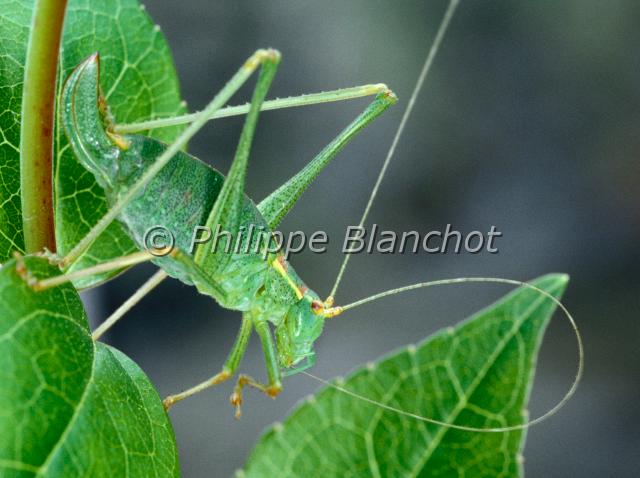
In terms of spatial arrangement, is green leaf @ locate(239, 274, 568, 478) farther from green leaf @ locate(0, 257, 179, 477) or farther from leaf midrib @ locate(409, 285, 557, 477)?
green leaf @ locate(0, 257, 179, 477)

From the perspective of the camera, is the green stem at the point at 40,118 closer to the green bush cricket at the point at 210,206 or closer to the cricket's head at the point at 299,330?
the green bush cricket at the point at 210,206

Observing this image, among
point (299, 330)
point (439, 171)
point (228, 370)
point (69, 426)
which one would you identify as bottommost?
point (69, 426)

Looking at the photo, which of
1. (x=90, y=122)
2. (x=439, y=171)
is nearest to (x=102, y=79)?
(x=90, y=122)

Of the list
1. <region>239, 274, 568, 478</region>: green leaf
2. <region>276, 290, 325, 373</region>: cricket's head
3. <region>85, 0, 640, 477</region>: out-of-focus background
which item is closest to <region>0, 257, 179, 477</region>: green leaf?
<region>239, 274, 568, 478</region>: green leaf

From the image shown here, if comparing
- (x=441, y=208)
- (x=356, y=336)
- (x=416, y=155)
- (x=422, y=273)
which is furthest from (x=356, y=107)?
(x=356, y=336)

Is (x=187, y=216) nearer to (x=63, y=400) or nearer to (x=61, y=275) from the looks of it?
(x=61, y=275)

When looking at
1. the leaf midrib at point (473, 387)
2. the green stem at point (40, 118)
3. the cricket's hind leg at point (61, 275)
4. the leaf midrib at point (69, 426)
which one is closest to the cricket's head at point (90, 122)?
the cricket's hind leg at point (61, 275)

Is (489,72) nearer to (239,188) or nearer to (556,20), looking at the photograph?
(556,20)
